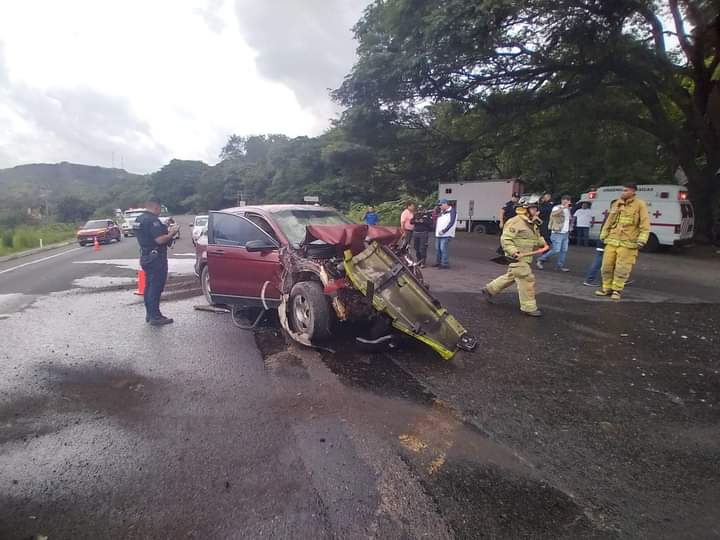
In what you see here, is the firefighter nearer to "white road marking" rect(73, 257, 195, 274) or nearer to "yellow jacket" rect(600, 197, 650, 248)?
"yellow jacket" rect(600, 197, 650, 248)

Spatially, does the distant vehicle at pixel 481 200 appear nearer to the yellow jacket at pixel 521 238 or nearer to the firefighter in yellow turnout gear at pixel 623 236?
the firefighter in yellow turnout gear at pixel 623 236

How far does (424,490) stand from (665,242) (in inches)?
583

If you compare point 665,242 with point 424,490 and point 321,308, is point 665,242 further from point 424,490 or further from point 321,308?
point 424,490

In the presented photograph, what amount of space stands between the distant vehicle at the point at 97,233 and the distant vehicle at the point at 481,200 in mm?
18332

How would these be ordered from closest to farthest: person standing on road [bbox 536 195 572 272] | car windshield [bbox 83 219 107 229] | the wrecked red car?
the wrecked red car, person standing on road [bbox 536 195 572 272], car windshield [bbox 83 219 107 229]

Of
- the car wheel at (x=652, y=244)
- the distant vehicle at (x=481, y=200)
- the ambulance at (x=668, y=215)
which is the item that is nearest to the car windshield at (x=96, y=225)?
the distant vehicle at (x=481, y=200)

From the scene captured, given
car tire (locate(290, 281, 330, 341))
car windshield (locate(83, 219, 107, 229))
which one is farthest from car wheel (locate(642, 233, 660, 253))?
car windshield (locate(83, 219, 107, 229))

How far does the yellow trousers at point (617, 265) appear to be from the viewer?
6758 mm

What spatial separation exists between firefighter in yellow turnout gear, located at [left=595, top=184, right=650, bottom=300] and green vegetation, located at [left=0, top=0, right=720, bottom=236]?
22.3ft

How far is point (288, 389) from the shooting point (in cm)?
374

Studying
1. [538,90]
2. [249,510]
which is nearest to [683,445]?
[249,510]

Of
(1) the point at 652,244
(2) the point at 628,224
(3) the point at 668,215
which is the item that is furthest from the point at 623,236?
(1) the point at 652,244

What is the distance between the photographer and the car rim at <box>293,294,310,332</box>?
4.72m

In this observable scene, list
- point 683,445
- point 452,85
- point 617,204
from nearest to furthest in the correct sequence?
point 683,445 → point 617,204 → point 452,85
